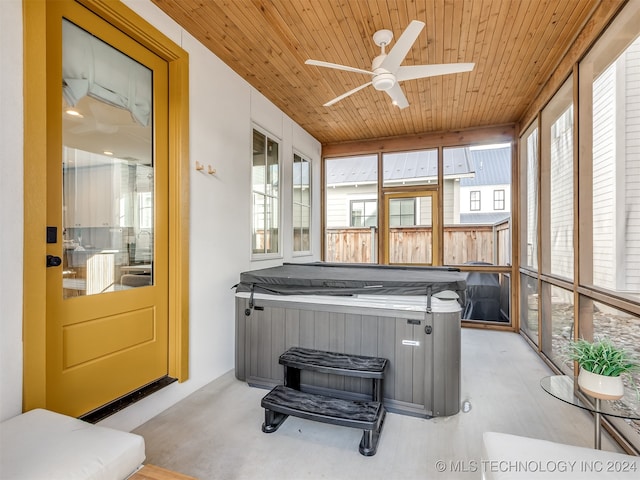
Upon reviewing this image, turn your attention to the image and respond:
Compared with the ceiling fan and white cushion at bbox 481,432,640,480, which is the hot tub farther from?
the ceiling fan

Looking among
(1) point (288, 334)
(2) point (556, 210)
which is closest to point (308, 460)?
(1) point (288, 334)

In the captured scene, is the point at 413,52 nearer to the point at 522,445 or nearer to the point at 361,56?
the point at 361,56

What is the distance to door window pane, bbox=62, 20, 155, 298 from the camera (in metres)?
1.86

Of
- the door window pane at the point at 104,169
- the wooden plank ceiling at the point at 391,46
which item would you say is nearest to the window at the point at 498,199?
the wooden plank ceiling at the point at 391,46

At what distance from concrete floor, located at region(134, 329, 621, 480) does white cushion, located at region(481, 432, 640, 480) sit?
614 mm

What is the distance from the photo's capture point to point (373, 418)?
6.15 ft

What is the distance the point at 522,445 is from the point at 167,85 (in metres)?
3.14

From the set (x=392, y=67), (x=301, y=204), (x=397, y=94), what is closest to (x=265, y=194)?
(x=301, y=204)

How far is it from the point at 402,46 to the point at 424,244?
3.50m

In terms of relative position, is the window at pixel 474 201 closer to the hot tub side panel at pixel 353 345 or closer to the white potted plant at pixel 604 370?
the hot tub side panel at pixel 353 345

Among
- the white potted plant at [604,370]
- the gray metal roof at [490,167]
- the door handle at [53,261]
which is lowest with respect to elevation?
the white potted plant at [604,370]

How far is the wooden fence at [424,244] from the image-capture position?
4863mm

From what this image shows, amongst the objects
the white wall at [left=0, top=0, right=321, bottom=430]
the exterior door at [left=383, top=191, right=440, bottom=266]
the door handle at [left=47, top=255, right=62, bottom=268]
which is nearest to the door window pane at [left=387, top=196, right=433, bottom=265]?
the exterior door at [left=383, top=191, right=440, bottom=266]

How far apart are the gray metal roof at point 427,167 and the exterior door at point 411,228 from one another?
354 millimetres
